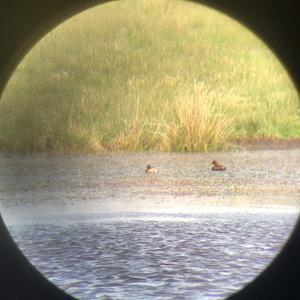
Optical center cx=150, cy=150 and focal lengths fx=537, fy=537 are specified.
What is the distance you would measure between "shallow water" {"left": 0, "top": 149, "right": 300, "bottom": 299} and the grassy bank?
96 millimetres

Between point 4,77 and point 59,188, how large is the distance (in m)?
0.61

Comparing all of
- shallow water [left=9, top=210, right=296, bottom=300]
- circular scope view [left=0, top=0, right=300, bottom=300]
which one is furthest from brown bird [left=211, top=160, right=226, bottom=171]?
shallow water [left=9, top=210, right=296, bottom=300]

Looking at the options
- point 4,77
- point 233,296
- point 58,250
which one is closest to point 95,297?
point 58,250

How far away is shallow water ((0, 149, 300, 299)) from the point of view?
2.17 metres

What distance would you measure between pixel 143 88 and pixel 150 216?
1.92 ft

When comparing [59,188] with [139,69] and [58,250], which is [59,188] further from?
[139,69]

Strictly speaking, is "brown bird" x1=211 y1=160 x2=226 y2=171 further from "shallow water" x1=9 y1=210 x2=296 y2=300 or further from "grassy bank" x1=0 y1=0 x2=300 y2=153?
"shallow water" x1=9 y1=210 x2=296 y2=300

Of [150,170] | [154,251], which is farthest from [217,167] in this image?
[154,251]

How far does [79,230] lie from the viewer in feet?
7.65

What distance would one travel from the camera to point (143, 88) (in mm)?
2475

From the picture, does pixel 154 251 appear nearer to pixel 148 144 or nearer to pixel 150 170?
pixel 150 170

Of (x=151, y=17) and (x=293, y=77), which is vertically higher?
(x=151, y=17)

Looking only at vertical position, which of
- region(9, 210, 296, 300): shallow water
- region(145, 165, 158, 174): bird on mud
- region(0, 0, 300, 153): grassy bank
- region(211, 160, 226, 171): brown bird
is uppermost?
region(0, 0, 300, 153): grassy bank

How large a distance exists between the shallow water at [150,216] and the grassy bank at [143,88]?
96mm
